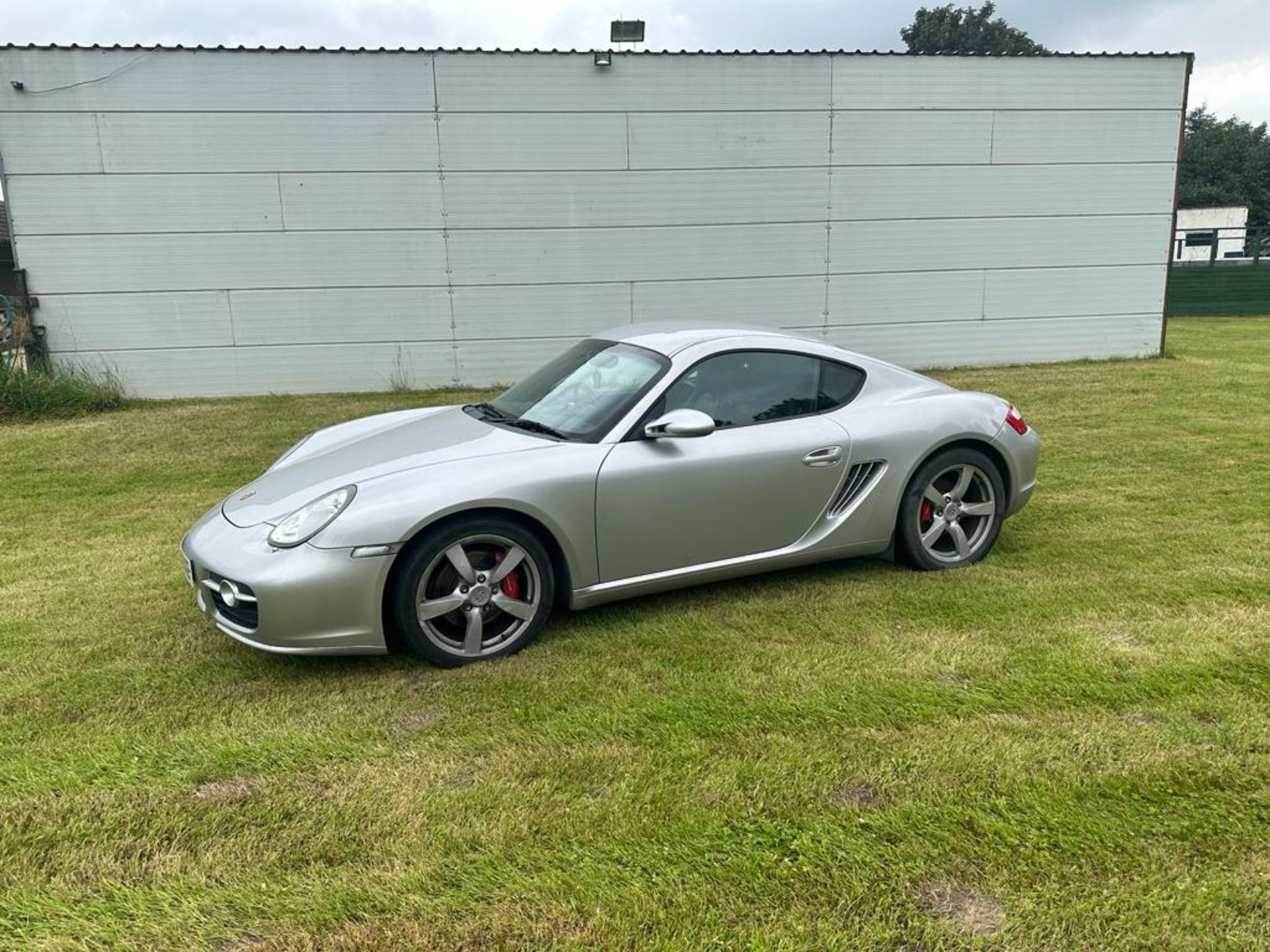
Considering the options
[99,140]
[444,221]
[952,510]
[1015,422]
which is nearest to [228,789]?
[952,510]

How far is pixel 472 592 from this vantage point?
3523mm

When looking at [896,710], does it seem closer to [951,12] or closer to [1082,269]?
[1082,269]

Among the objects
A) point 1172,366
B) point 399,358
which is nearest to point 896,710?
point 399,358

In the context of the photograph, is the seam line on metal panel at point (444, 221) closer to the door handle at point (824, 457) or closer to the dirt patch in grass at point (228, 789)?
the door handle at point (824, 457)

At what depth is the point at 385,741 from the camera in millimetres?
2996

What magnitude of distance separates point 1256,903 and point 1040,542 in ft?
9.83

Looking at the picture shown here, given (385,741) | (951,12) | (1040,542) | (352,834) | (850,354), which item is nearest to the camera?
(352,834)

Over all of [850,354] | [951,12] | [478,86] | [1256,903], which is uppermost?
[951,12]

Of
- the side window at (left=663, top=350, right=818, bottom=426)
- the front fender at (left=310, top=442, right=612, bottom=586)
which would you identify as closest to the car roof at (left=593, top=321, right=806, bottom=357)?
the side window at (left=663, top=350, right=818, bottom=426)

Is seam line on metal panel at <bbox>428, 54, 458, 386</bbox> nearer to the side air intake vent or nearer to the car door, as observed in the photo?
the car door

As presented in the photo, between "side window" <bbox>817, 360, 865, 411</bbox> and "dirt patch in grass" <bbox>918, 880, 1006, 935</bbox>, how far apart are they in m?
2.44

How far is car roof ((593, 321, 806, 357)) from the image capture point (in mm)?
4219

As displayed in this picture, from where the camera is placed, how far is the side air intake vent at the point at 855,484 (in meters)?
4.21

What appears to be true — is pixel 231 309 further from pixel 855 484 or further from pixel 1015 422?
pixel 1015 422
